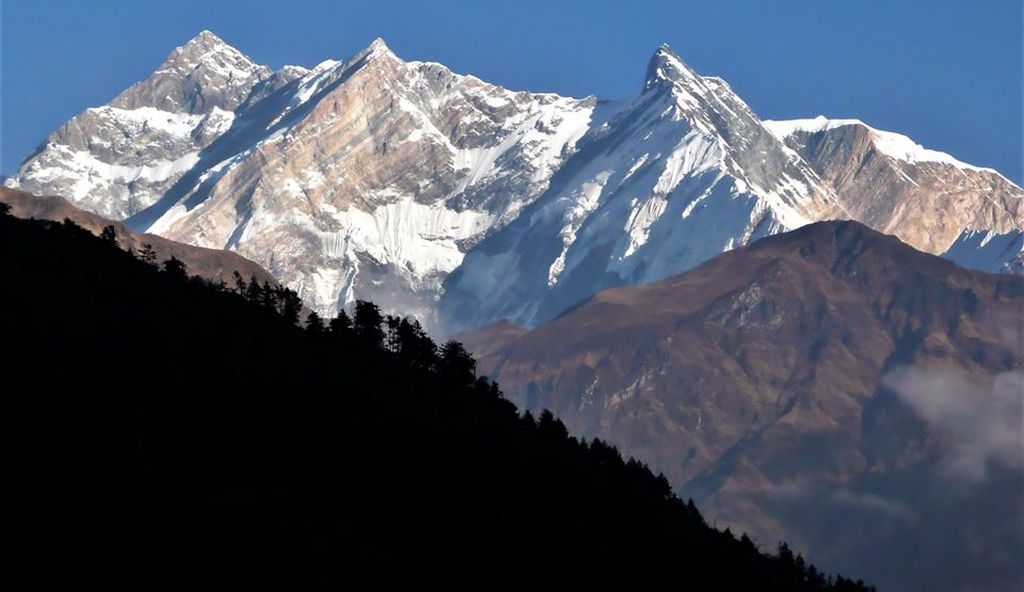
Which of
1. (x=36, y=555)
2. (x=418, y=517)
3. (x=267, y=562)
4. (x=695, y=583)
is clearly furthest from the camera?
(x=695, y=583)

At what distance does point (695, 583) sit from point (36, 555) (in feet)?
246

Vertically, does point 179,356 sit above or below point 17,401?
above

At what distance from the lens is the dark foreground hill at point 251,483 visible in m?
128

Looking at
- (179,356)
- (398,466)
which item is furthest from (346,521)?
(179,356)

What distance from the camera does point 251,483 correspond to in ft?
536

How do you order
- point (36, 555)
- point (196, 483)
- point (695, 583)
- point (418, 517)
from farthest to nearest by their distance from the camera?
point (695, 583)
point (418, 517)
point (196, 483)
point (36, 555)

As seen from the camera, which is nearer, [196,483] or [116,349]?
[196,483]

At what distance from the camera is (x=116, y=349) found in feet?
609

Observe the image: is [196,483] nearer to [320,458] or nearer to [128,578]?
[320,458]

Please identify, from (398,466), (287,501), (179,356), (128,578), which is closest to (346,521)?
(287,501)

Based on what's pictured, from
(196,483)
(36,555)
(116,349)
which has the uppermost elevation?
(116,349)

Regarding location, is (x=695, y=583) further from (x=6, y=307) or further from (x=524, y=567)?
(x=6, y=307)

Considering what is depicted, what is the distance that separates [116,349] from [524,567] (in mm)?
33902

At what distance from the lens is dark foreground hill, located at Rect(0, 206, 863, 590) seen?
5034 inches
